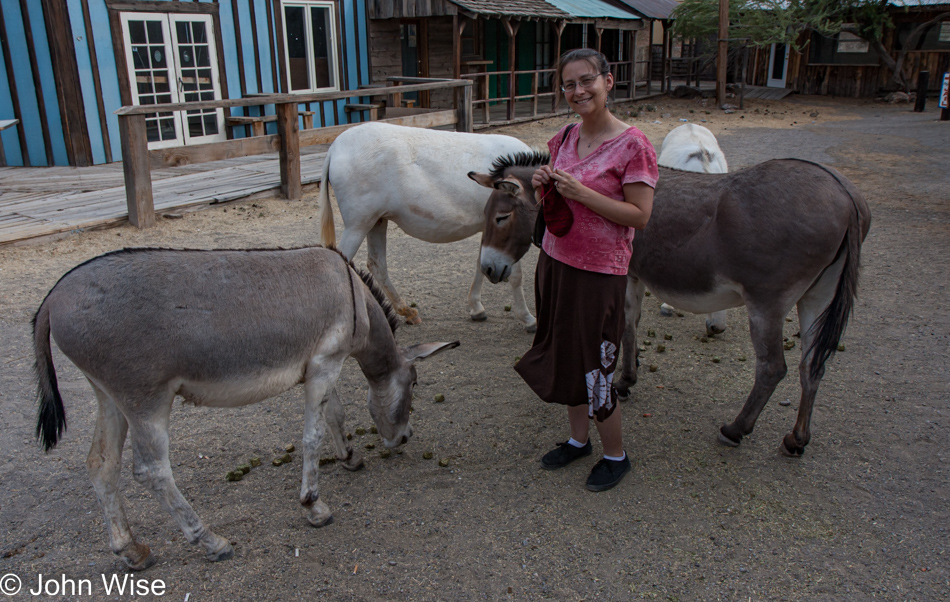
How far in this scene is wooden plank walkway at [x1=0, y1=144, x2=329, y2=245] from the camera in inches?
273

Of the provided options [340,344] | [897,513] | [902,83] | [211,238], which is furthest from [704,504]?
[902,83]

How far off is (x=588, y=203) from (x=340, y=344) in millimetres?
1134

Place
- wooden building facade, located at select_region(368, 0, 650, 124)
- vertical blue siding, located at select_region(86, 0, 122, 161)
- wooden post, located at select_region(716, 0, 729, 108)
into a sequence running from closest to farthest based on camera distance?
1. vertical blue siding, located at select_region(86, 0, 122, 161)
2. wooden building facade, located at select_region(368, 0, 650, 124)
3. wooden post, located at select_region(716, 0, 729, 108)

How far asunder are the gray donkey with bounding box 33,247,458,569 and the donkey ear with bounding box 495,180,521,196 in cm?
103

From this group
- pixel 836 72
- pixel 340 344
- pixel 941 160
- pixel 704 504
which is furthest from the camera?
pixel 836 72

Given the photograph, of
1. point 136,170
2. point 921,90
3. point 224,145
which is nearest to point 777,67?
point 921,90

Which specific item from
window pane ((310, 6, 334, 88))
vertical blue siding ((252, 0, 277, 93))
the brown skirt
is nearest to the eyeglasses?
the brown skirt

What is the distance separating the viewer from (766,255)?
9.65ft

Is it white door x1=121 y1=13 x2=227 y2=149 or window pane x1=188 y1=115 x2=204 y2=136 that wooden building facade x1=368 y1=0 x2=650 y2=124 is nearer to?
white door x1=121 y1=13 x2=227 y2=149

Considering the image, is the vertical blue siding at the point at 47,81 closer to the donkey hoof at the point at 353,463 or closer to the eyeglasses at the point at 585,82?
the donkey hoof at the point at 353,463

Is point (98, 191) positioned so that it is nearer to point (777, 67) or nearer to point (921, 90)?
point (921, 90)

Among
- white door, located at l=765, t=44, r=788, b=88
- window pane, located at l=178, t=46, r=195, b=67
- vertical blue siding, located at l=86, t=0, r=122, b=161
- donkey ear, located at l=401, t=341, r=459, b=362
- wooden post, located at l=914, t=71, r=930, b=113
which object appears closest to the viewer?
donkey ear, located at l=401, t=341, r=459, b=362

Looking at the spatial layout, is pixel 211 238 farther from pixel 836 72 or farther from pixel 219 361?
pixel 836 72

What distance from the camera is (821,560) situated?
8.27 feet
